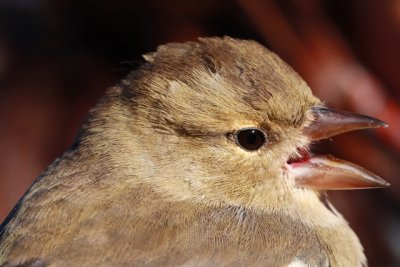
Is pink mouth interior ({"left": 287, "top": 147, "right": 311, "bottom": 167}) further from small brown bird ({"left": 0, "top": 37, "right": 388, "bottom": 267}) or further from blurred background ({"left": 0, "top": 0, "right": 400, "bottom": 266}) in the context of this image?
blurred background ({"left": 0, "top": 0, "right": 400, "bottom": 266})

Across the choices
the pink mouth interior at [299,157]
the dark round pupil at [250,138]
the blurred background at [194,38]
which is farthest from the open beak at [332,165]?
the blurred background at [194,38]

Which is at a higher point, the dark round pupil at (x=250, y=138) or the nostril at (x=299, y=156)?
the dark round pupil at (x=250, y=138)

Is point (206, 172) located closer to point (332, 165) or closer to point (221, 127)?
point (221, 127)

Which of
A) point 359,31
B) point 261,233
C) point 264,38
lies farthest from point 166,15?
point 261,233

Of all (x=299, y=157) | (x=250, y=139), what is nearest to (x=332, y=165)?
(x=299, y=157)

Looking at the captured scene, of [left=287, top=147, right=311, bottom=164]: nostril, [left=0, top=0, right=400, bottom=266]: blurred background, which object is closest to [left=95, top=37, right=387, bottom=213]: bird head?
[left=287, top=147, right=311, bottom=164]: nostril

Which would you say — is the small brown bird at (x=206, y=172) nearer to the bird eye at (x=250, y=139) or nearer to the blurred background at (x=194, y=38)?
the bird eye at (x=250, y=139)
